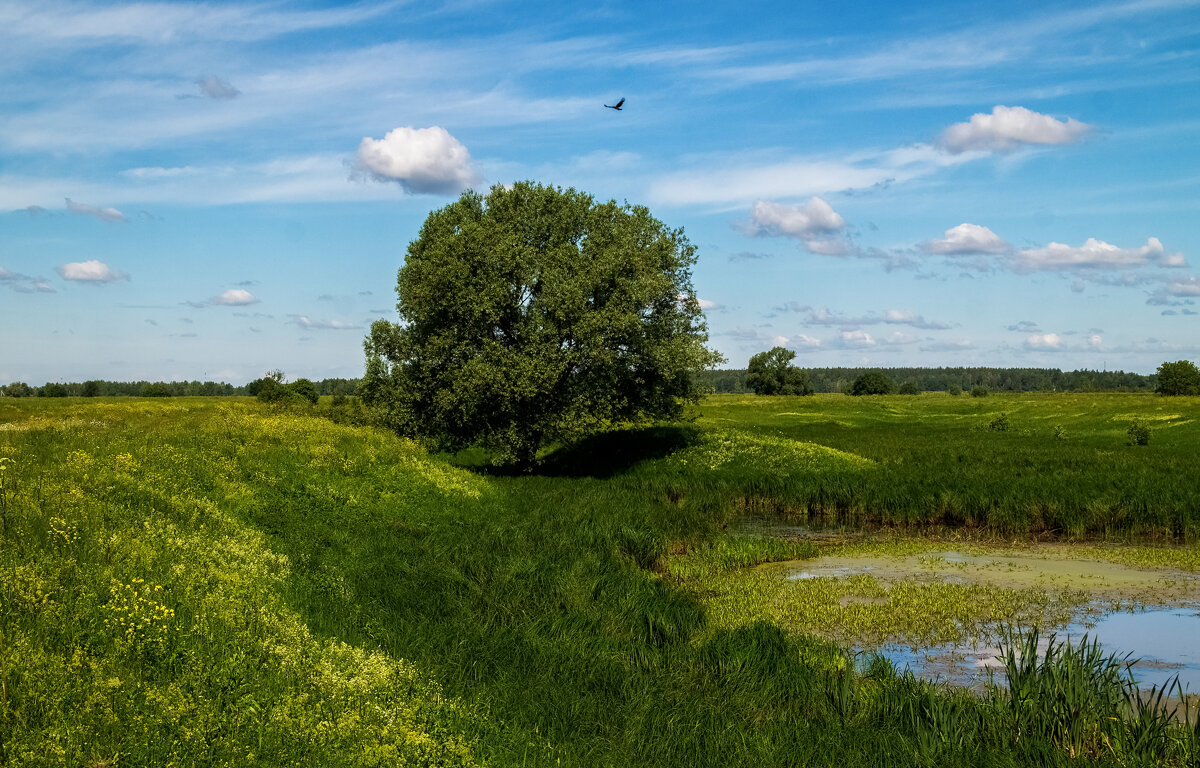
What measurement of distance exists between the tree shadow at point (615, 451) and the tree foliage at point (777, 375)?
124 m

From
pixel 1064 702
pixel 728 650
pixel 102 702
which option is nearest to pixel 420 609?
pixel 728 650

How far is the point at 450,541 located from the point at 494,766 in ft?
37.3

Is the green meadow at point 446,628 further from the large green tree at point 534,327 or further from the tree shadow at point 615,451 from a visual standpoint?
the tree shadow at point 615,451

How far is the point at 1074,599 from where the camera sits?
18.5m

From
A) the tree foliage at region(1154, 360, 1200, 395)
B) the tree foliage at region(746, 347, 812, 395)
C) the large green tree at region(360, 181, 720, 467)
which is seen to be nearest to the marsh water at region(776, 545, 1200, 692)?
the large green tree at region(360, 181, 720, 467)

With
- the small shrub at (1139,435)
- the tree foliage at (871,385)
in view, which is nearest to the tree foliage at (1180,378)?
the tree foliage at (871,385)

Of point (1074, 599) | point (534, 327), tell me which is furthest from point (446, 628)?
point (534, 327)

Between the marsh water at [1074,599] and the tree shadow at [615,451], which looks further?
the tree shadow at [615,451]

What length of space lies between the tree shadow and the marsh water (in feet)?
63.7

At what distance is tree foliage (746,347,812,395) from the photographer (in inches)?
6654

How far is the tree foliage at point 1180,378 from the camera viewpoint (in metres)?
112

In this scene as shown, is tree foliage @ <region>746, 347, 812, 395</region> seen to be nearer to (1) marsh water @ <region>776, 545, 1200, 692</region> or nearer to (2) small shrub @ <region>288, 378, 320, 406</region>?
(2) small shrub @ <region>288, 378, 320, 406</region>

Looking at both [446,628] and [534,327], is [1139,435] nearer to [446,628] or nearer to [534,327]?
[534,327]

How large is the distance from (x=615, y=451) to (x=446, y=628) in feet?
107
